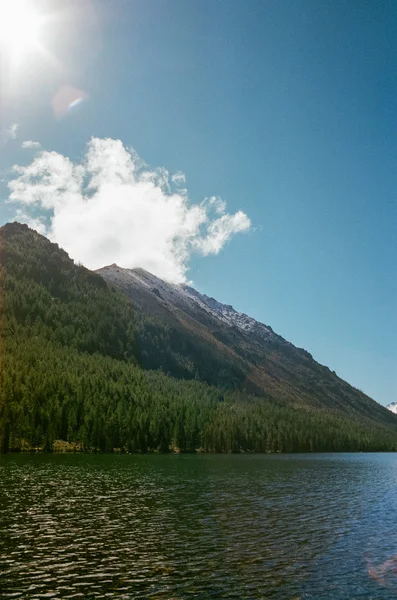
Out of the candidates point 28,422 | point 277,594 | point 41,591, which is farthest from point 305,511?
point 28,422

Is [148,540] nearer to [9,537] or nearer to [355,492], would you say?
[9,537]

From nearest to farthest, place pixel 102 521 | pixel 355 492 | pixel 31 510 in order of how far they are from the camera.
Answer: pixel 102 521 < pixel 31 510 < pixel 355 492

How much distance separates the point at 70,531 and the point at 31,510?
13.9 metres

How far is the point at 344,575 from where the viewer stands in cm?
3566

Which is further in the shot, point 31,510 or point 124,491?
point 124,491

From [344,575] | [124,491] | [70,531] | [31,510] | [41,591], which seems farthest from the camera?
[124,491]

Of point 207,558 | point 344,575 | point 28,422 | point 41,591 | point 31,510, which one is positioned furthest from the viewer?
point 28,422

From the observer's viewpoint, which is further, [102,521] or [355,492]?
[355,492]

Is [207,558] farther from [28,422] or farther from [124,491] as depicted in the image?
[28,422]

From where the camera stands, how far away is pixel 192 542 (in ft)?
150

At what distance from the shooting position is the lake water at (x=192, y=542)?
32156 mm

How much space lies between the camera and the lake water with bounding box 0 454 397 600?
3216 cm

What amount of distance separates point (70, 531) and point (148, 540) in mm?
8800

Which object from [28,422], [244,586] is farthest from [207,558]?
[28,422]
